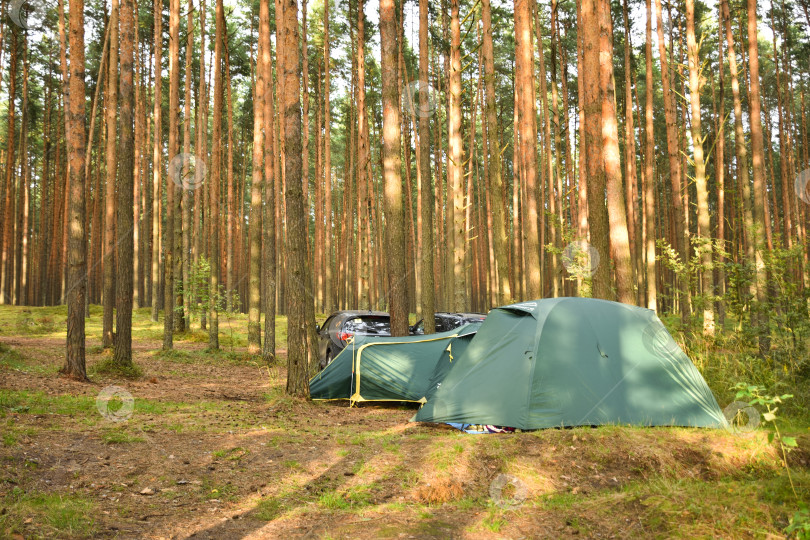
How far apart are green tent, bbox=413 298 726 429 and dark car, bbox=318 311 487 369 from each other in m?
4.56

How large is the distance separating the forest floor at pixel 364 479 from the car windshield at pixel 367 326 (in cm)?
413

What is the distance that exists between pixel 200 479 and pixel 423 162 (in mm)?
11245

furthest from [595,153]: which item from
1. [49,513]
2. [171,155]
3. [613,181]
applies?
[171,155]

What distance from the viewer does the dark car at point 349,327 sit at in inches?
468

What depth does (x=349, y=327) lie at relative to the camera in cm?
1195

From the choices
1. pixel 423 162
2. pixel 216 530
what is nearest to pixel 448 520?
pixel 216 530

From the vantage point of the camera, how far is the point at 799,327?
8227 mm

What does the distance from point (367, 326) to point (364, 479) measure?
Answer: 22.4 ft

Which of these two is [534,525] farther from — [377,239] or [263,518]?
[377,239]

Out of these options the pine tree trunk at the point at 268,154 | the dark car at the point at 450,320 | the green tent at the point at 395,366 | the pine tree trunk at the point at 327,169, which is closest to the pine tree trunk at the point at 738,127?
the dark car at the point at 450,320

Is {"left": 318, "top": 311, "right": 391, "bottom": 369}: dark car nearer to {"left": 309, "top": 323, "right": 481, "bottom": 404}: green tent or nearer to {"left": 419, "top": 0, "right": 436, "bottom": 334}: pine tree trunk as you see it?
{"left": 419, "top": 0, "right": 436, "bottom": 334}: pine tree trunk

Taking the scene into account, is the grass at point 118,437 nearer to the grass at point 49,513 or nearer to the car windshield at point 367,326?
the grass at point 49,513

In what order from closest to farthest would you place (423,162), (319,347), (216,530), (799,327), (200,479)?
(216,530) < (200,479) < (799,327) < (319,347) < (423,162)

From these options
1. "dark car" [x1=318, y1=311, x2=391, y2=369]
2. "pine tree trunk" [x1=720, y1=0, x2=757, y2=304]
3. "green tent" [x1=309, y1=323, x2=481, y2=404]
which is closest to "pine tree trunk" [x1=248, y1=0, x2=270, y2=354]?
"dark car" [x1=318, y1=311, x2=391, y2=369]
